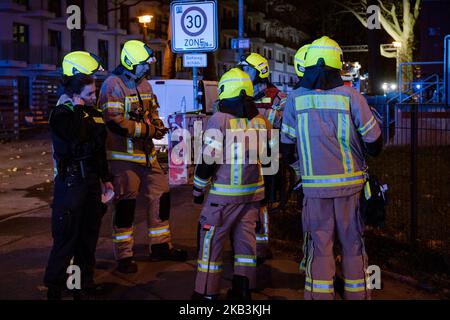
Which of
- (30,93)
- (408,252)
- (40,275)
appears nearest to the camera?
(40,275)

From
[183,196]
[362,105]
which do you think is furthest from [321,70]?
[183,196]

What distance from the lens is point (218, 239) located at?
5.24m

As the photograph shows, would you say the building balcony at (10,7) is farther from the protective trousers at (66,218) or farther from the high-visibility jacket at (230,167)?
the high-visibility jacket at (230,167)

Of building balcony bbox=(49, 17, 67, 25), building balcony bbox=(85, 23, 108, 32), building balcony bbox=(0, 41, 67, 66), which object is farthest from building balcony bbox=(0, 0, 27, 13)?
building balcony bbox=(85, 23, 108, 32)

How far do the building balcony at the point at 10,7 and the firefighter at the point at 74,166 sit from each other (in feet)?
121

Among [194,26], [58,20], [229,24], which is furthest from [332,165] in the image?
[229,24]

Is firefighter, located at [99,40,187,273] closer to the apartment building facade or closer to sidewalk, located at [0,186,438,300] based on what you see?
sidewalk, located at [0,186,438,300]

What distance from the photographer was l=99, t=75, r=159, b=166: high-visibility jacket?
6.29 meters

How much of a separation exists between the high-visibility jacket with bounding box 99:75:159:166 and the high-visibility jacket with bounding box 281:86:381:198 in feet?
6.74

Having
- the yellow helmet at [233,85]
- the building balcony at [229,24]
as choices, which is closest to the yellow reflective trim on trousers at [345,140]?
the yellow helmet at [233,85]

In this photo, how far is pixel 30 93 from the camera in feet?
140

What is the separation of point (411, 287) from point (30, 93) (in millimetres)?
39913

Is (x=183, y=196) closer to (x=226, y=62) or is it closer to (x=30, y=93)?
(x=30, y=93)

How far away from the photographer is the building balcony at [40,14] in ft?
136
